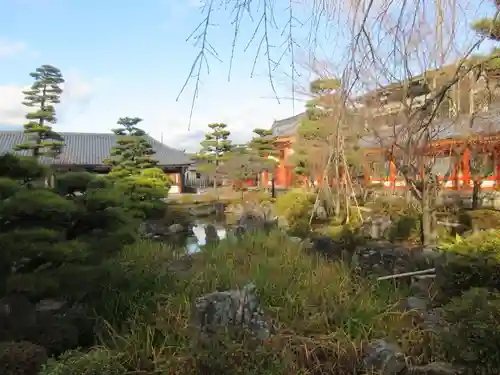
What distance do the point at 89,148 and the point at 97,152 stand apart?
75cm

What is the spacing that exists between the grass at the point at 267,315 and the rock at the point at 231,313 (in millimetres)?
132

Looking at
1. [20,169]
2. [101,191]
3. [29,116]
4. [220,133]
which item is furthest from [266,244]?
[220,133]

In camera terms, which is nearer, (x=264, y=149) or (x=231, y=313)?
(x=231, y=313)

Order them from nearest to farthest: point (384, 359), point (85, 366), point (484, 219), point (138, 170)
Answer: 1. point (85, 366)
2. point (384, 359)
3. point (484, 219)
4. point (138, 170)

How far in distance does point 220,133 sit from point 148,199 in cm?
1314

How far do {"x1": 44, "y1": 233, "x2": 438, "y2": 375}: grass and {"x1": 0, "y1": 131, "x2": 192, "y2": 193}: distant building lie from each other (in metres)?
22.8

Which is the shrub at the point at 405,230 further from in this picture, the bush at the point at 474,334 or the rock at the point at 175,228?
the bush at the point at 474,334

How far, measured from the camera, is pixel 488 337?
2340 mm

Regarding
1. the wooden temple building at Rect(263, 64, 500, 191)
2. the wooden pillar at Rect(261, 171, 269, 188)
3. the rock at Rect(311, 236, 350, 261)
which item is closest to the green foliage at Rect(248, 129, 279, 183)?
the wooden pillar at Rect(261, 171, 269, 188)

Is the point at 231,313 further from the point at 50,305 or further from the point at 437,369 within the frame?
the point at 50,305

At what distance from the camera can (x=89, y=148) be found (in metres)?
28.7

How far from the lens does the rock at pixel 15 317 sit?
294 centimetres

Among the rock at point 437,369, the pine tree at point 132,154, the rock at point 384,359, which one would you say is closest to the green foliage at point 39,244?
the rock at point 384,359

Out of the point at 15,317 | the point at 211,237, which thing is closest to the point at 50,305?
the point at 15,317
